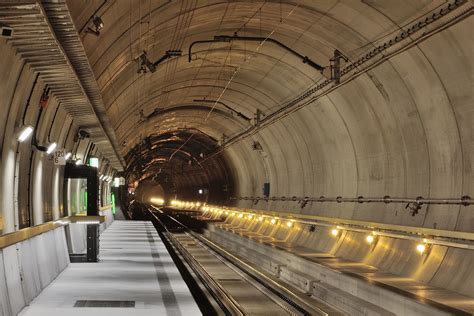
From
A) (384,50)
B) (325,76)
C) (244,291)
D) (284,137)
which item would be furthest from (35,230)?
(284,137)

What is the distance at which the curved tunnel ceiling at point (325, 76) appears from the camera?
14.1 metres

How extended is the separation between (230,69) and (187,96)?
22.5ft

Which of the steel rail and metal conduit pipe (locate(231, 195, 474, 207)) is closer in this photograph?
metal conduit pipe (locate(231, 195, 474, 207))

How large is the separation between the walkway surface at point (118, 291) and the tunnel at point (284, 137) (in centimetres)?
5

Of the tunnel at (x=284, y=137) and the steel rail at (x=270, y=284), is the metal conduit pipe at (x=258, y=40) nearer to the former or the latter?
the tunnel at (x=284, y=137)

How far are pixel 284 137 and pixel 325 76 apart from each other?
928cm

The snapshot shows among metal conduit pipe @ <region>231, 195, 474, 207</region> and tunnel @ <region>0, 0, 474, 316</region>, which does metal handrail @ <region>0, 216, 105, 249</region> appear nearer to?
tunnel @ <region>0, 0, 474, 316</region>

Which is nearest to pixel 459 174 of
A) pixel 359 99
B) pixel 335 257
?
pixel 359 99

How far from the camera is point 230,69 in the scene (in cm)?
2555

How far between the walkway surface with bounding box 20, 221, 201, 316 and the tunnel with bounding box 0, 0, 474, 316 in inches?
2.0

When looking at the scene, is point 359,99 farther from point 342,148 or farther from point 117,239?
point 117,239

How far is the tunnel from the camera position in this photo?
11484mm

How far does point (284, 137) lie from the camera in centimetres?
2841

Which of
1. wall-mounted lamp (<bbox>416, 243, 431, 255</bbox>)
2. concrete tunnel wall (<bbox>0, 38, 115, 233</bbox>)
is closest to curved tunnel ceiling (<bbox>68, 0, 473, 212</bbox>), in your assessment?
wall-mounted lamp (<bbox>416, 243, 431, 255</bbox>)
